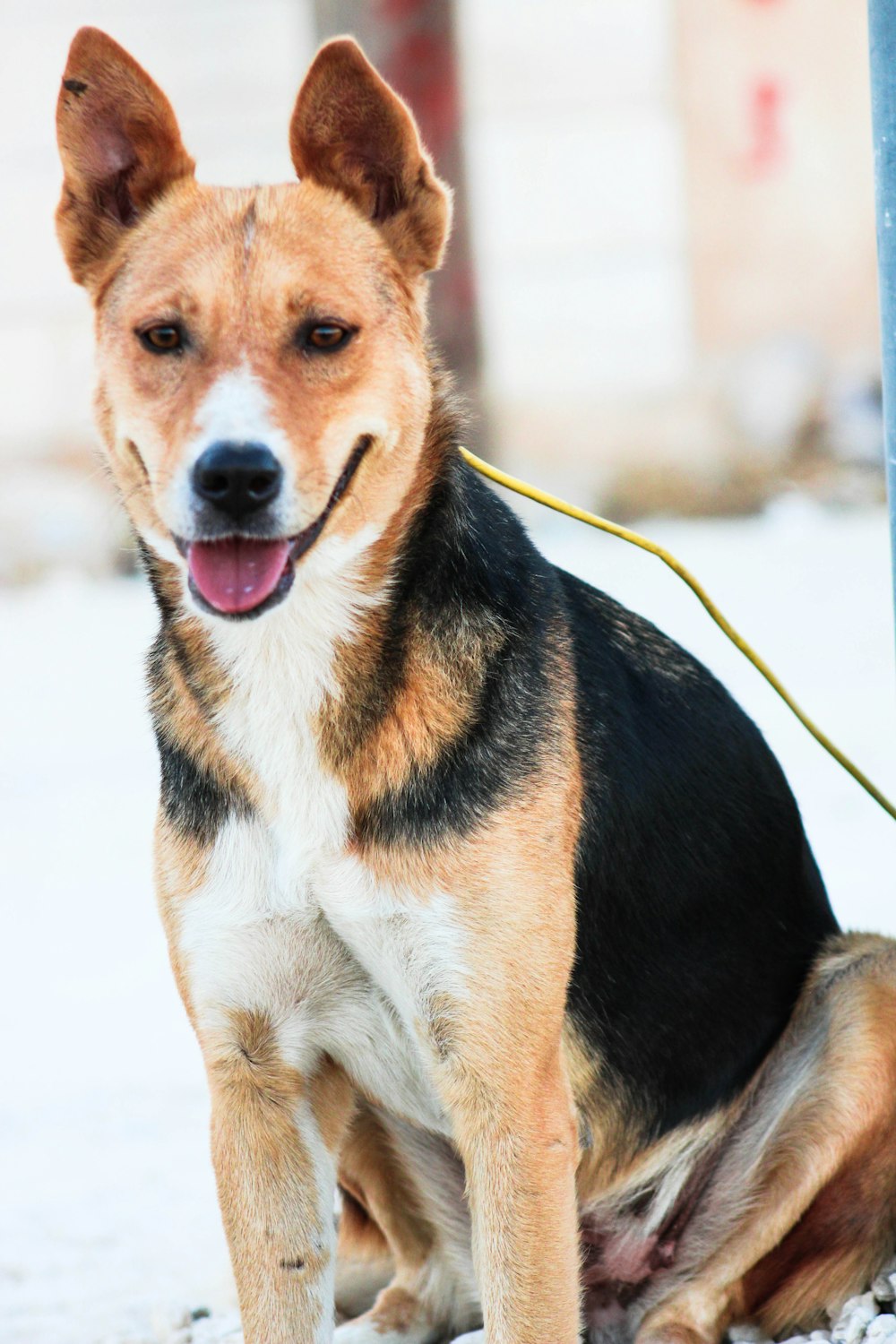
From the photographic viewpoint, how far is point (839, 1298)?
9.77ft

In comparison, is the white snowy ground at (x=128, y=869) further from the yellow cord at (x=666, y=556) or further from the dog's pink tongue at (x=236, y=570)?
the dog's pink tongue at (x=236, y=570)

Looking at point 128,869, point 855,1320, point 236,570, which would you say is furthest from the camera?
point 128,869

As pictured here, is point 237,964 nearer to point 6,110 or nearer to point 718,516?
point 718,516

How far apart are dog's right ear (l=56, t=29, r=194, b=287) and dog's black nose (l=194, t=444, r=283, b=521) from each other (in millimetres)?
630

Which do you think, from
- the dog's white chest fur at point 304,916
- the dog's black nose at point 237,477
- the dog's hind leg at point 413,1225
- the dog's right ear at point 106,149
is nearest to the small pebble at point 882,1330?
the dog's hind leg at point 413,1225

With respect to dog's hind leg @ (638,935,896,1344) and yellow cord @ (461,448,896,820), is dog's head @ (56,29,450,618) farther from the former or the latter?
dog's hind leg @ (638,935,896,1344)

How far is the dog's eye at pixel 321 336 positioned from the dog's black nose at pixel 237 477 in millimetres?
264

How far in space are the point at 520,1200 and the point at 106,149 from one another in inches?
73.5

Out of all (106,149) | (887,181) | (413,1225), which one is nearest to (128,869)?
(413,1225)

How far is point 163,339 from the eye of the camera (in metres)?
2.60

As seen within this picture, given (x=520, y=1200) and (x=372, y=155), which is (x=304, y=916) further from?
(x=372, y=155)

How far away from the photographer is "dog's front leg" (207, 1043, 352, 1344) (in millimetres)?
2693

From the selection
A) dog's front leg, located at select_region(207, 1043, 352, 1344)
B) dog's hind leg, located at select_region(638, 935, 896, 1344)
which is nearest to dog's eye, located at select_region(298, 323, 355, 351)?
dog's front leg, located at select_region(207, 1043, 352, 1344)

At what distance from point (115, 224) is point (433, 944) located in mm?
1352
